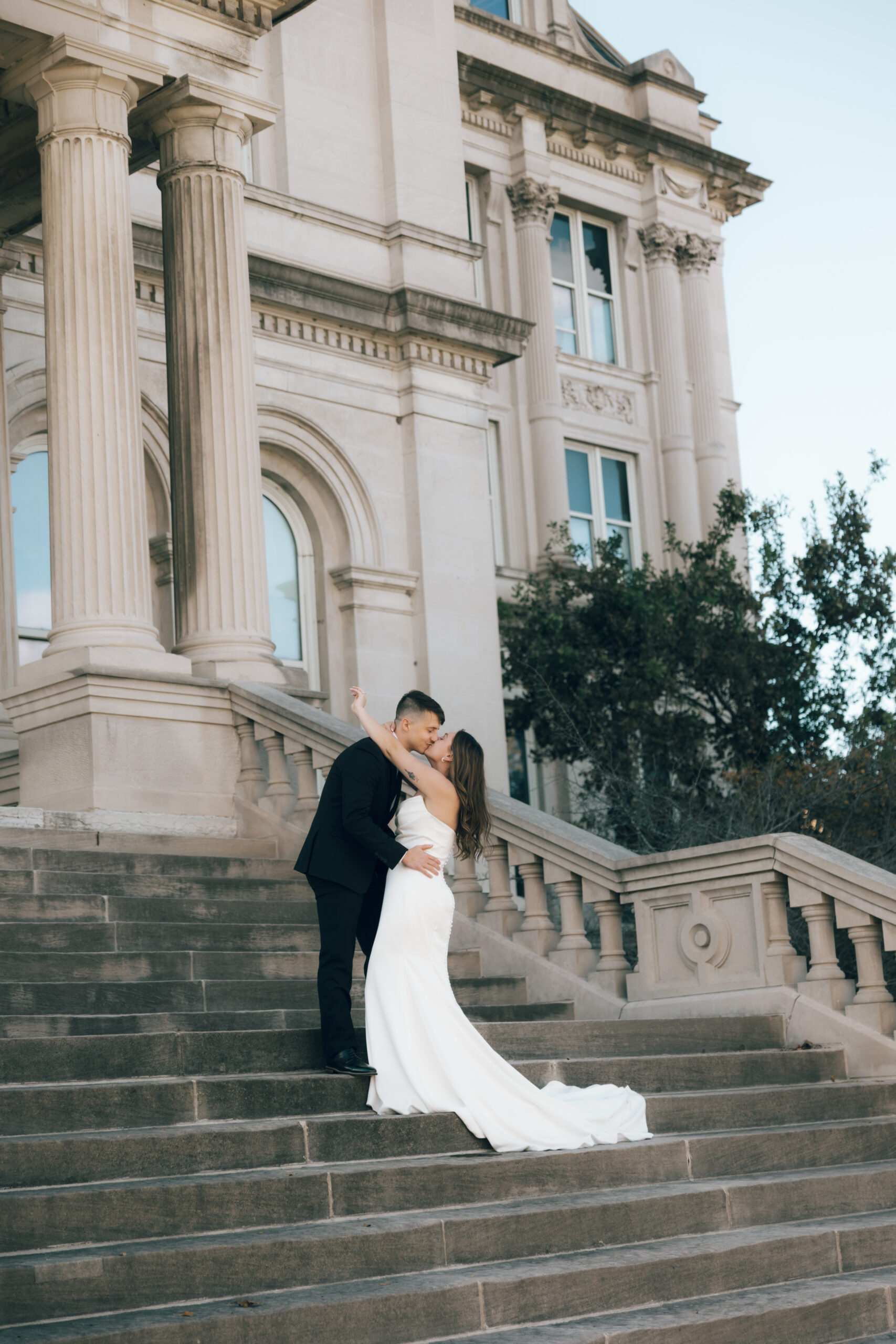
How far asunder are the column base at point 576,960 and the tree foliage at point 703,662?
844 cm

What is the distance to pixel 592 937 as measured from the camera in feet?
46.8

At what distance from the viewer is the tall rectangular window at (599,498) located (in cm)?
2514

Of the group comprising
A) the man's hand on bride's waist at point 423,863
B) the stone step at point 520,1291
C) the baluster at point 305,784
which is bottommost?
the stone step at point 520,1291

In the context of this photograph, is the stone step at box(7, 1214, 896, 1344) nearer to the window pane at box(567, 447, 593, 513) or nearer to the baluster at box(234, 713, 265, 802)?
the baluster at box(234, 713, 265, 802)

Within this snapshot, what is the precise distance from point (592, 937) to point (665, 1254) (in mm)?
8301

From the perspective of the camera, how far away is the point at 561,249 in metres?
26.1

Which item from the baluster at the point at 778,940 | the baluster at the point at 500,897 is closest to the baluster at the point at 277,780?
the baluster at the point at 500,897

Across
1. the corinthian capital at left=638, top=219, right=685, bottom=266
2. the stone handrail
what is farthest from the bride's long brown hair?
the corinthian capital at left=638, top=219, right=685, bottom=266

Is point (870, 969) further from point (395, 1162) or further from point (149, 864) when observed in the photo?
point (149, 864)

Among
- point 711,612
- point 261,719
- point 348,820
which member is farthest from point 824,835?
point 348,820

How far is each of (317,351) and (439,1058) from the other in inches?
513

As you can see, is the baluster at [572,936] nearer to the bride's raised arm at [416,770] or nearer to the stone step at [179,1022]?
the stone step at [179,1022]

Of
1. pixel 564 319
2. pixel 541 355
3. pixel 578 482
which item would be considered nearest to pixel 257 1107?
pixel 541 355

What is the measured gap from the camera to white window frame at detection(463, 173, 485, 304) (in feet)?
81.4
